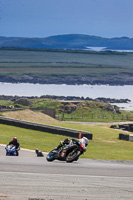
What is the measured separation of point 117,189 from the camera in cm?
1404

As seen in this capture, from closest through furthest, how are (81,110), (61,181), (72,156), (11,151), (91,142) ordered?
(61,181)
(72,156)
(11,151)
(91,142)
(81,110)

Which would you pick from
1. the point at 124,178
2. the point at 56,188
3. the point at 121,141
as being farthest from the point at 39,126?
the point at 56,188

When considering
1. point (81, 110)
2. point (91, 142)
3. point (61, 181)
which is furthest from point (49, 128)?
point (81, 110)

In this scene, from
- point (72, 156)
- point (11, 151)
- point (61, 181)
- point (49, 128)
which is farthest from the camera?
point (49, 128)

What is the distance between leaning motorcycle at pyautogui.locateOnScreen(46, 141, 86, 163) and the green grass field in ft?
24.2

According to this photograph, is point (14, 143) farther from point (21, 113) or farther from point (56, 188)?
point (21, 113)

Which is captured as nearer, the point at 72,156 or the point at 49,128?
the point at 72,156

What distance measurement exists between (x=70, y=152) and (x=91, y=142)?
17.9 metres

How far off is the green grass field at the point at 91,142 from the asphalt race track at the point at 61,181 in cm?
912

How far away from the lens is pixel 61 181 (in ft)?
48.2

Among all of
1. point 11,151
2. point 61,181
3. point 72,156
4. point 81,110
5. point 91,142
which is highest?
point 61,181

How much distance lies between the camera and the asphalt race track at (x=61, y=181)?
500 inches

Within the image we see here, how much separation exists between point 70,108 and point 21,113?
38.1 meters

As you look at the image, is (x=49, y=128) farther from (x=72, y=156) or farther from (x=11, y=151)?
(x=72, y=156)
